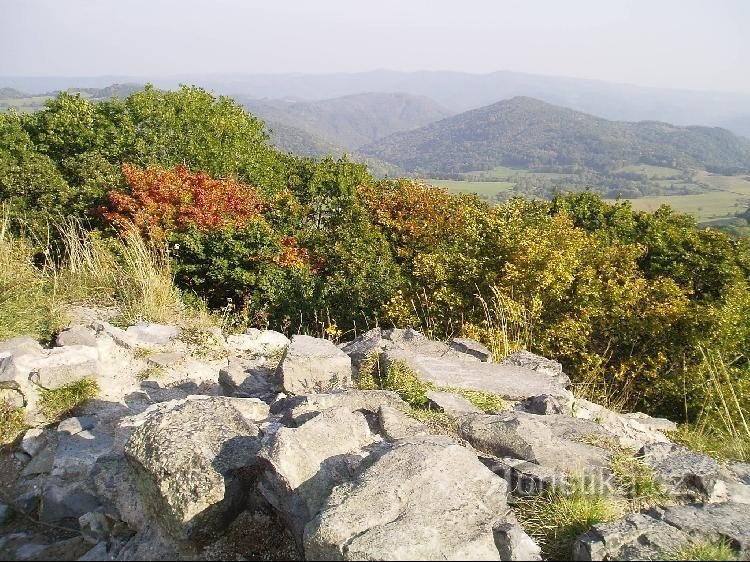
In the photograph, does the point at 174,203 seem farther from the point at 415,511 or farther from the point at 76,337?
the point at 415,511

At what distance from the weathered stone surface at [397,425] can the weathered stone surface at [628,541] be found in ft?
3.66

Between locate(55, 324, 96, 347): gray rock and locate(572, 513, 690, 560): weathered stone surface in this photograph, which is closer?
locate(572, 513, 690, 560): weathered stone surface

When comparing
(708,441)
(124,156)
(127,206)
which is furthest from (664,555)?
(124,156)

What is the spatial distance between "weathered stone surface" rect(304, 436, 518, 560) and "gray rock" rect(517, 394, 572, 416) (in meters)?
2.09

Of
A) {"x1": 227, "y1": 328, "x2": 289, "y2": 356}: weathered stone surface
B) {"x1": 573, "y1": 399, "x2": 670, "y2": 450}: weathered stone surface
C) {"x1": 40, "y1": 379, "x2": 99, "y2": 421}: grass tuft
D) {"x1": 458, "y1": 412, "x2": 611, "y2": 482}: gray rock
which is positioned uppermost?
{"x1": 458, "y1": 412, "x2": 611, "y2": 482}: gray rock

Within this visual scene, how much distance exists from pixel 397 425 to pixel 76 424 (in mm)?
2462

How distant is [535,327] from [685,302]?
3399 millimetres

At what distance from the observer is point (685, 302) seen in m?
10.1

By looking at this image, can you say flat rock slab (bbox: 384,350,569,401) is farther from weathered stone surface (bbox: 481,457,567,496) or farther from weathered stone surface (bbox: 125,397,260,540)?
weathered stone surface (bbox: 125,397,260,540)

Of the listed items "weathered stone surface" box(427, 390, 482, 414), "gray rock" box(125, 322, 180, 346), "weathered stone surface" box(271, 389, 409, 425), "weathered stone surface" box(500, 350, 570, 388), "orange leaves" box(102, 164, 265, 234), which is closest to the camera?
"weathered stone surface" box(271, 389, 409, 425)

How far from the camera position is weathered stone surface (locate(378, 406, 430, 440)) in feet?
11.6

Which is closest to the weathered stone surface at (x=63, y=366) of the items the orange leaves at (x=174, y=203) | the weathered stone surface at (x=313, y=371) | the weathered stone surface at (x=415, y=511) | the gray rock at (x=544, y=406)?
the weathered stone surface at (x=313, y=371)

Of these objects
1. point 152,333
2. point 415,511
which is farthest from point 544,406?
point 152,333

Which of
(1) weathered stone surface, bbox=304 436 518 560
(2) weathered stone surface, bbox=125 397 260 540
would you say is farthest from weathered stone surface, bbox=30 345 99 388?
(1) weathered stone surface, bbox=304 436 518 560
